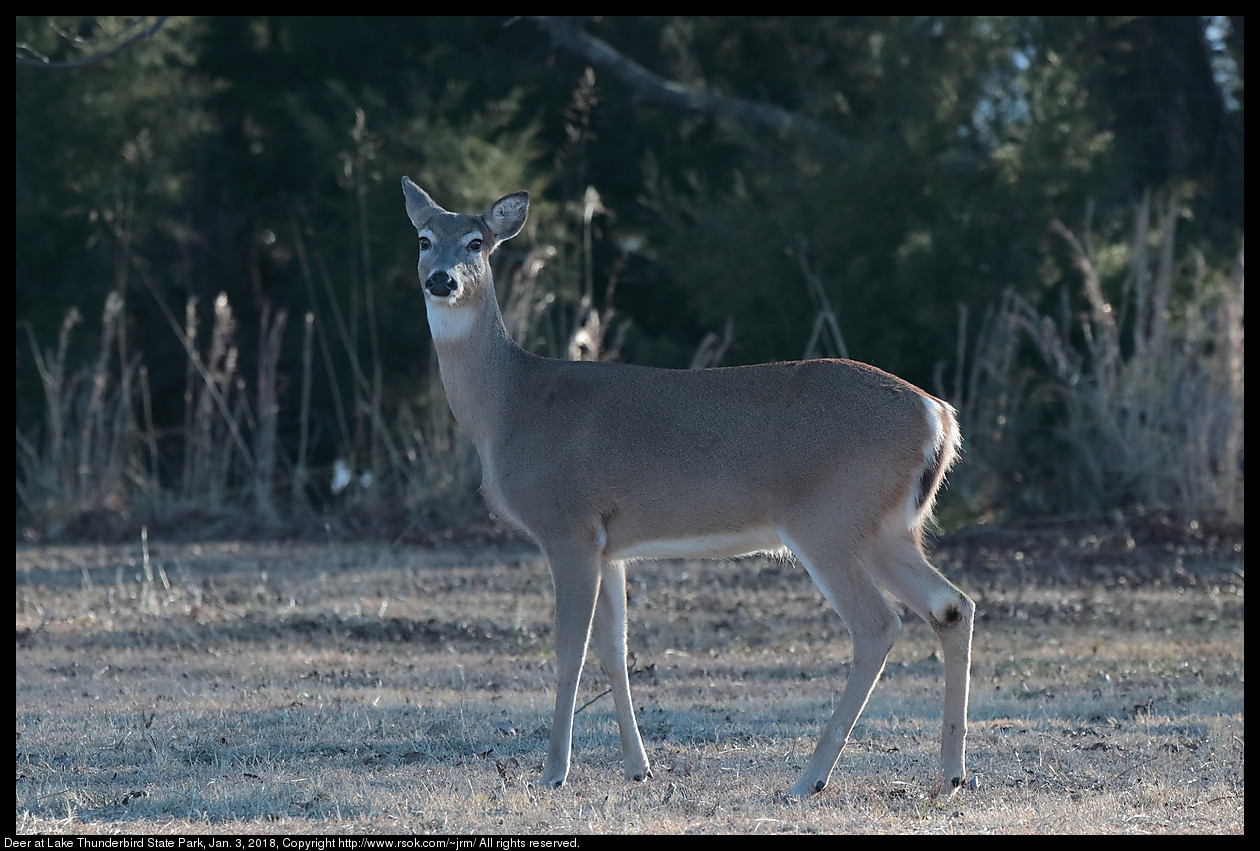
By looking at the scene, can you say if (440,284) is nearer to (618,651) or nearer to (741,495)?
(741,495)

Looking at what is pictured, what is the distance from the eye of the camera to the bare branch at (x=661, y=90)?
17969 mm

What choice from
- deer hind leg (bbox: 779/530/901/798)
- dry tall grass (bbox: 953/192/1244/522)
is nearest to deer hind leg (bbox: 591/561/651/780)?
deer hind leg (bbox: 779/530/901/798)

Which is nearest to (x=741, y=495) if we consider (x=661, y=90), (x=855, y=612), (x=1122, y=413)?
(x=855, y=612)

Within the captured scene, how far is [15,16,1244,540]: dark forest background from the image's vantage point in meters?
13.2

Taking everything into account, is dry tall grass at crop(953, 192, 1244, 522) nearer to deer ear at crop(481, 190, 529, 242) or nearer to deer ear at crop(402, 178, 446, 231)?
deer ear at crop(481, 190, 529, 242)

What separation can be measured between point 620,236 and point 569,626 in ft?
Result: 42.7

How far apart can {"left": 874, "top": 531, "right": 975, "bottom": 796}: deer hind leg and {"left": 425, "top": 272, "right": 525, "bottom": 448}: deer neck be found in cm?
151

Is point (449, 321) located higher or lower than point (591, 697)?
higher

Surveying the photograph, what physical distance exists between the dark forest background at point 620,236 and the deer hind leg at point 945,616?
6938mm

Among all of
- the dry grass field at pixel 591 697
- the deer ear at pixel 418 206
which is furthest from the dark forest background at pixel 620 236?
the deer ear at pixel 418 206

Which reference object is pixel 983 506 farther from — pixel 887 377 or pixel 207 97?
pixel 207 97

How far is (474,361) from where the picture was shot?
6.10m

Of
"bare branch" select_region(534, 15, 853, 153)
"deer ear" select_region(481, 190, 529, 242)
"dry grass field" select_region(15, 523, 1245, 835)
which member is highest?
"bare branch" select_region(534, 15, 853, 153)

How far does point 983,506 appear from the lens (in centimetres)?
1341
